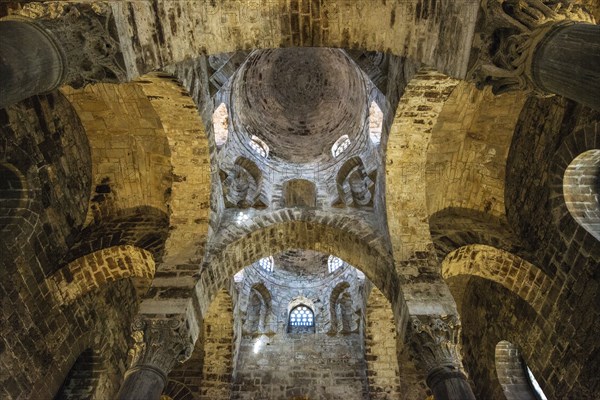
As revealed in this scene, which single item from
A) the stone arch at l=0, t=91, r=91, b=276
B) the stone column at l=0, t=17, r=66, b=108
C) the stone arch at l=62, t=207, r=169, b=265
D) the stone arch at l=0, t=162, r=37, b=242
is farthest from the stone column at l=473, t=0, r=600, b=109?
the stone arch at l=0, t=162, r=37, b=242

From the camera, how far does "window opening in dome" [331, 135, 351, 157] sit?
34.0 ft

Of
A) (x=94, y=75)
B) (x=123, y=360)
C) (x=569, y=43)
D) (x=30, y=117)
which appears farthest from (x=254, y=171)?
(x=569, y=43)

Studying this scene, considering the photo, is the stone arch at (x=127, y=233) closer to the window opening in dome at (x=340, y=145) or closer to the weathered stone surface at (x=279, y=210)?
the weathered stone surface at (x=279, y=210)

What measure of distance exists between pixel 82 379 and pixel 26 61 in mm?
7025

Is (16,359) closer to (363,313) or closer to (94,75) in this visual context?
(94,75)

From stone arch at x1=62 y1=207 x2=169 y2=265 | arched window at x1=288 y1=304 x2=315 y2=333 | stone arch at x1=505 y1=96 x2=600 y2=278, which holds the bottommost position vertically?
arched window at x1=288 y1=304 x2=315 y2=333

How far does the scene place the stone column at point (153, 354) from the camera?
4711 millimetres

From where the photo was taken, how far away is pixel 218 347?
9.73 meters

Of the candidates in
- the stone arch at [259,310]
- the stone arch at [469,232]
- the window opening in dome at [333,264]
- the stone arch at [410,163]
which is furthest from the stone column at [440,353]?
the window opening in dome at [333,264]

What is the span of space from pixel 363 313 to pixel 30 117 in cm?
798

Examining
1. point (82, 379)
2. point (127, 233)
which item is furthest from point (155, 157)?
point (82, 379)

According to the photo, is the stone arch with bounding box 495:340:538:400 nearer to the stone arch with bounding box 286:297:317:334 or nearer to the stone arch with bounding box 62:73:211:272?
the stone arch with bounding box 286:297:317:334

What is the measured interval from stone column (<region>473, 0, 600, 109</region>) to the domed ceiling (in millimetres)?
6105

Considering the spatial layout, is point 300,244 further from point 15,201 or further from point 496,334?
point 15,201
